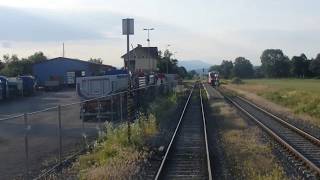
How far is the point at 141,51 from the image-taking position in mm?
122688

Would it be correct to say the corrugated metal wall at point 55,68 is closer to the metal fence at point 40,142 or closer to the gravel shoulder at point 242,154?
the metal fence at point 40,142

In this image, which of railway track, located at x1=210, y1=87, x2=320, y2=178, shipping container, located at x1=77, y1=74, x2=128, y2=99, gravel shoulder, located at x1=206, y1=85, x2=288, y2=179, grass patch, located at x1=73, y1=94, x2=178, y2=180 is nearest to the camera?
grass patch, located at x1=73, y1=94, x2=178, y2=180

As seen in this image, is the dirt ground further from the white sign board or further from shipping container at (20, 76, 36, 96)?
shipping container at (20, 76, 36, 96)

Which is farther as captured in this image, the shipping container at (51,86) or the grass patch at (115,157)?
the shipping container at (51,86)

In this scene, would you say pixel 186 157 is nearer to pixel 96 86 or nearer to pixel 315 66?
pixel 96 86

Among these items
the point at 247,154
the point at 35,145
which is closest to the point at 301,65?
the point at 247,154

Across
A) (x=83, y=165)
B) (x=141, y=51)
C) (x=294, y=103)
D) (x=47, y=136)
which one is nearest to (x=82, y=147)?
(x=47, y=136)

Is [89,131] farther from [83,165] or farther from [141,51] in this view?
[141,51]

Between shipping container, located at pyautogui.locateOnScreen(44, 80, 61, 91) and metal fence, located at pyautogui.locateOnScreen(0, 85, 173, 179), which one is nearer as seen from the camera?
metal fence, located at pyautogui.locateOnScreen(0, 85, 173, 179)

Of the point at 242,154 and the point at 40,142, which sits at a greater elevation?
the point at 40,142

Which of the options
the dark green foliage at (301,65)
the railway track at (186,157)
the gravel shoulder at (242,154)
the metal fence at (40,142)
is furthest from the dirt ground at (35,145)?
the dark green foliage at (301,65)

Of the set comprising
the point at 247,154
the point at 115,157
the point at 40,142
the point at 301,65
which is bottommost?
the point at 247,154

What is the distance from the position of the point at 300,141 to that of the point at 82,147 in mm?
7706

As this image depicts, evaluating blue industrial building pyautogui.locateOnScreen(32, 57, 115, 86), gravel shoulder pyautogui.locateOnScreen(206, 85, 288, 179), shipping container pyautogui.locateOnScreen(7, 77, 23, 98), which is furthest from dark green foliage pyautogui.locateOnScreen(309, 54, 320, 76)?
gravel shoulder pyautogui.locateOnScreen(206, 85, 288, 179)
